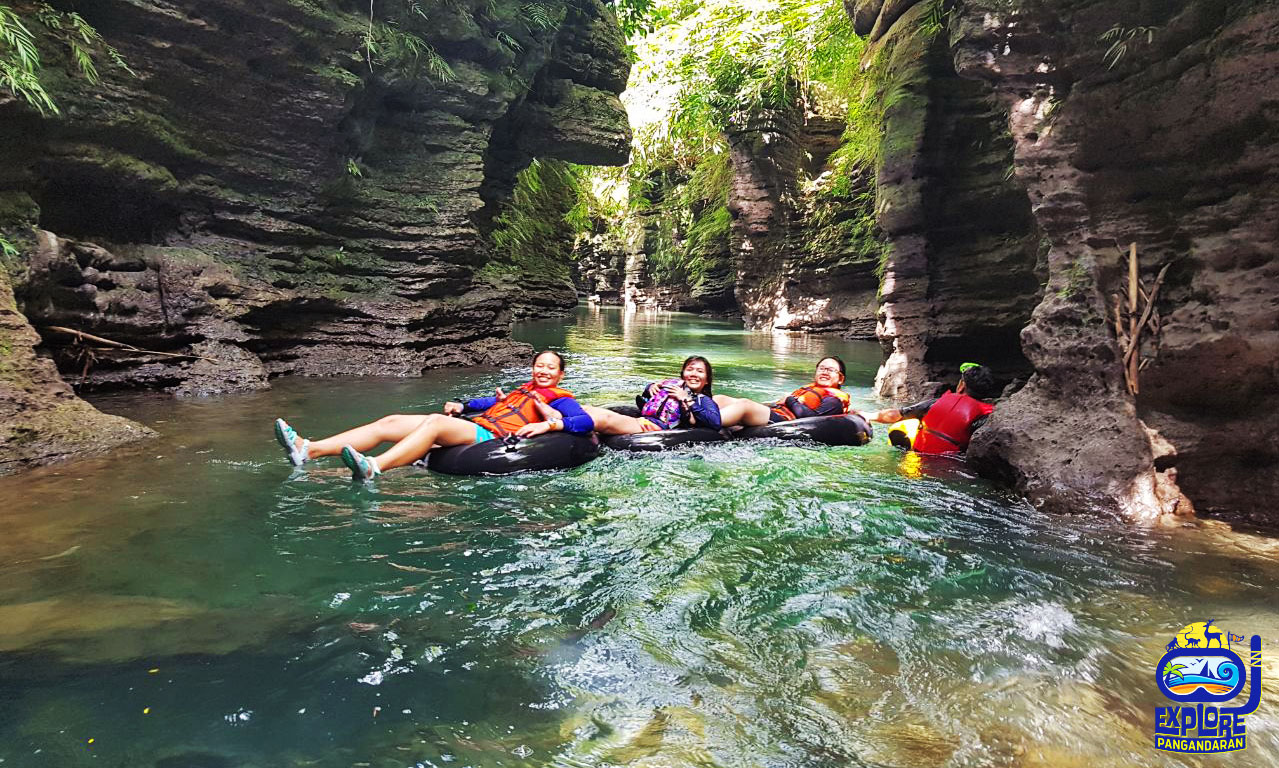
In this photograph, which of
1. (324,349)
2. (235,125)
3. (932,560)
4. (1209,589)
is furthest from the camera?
(324,349)

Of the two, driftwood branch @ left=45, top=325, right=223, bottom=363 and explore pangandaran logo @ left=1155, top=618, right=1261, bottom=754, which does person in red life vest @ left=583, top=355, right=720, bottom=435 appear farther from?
driftwood branch @ left=45, top=325, right=223, bottom=363

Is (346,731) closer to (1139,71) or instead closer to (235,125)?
(1139,71)

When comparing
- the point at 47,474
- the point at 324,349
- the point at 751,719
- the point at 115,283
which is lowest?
the point at 751,719

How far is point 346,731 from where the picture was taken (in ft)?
7.30

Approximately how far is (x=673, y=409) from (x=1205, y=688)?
4944mm

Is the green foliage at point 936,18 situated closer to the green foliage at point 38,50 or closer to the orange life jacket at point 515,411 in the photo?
the orange life jacket at point 515,411

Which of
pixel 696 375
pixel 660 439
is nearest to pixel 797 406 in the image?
pixel 696 375

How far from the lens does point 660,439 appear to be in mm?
6570

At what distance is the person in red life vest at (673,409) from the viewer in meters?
6.73

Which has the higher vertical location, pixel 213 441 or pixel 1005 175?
pixel 1005 175

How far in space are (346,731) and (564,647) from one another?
0.90 meters

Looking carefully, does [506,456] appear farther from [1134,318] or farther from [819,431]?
[1134,318]

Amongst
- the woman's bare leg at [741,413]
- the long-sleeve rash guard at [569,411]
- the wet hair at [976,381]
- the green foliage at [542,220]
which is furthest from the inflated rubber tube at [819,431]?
the green foliage at [542,220]

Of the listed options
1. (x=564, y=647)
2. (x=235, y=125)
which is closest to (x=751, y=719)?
(x=564, y=647)
